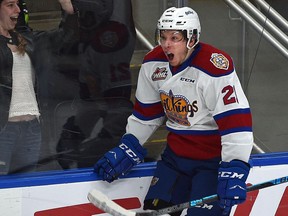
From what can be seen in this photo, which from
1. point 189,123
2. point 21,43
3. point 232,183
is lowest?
point 232,183

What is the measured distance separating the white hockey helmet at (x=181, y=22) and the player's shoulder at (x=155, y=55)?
0.54 feet

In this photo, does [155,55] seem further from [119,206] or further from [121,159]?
[119,206]

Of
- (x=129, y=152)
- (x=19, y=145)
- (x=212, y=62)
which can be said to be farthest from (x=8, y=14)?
(x=212, y=62)

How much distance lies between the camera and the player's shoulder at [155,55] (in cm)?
392

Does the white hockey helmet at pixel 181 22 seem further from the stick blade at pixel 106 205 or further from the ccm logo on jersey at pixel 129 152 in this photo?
the stick blade at pixel 106 205

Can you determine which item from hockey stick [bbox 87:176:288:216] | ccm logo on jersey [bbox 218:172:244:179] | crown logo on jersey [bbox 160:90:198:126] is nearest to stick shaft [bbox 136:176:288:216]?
hockey stick [bbox 87:176:288:216]

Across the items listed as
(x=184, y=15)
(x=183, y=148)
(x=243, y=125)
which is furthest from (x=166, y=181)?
(x=184, y=15)

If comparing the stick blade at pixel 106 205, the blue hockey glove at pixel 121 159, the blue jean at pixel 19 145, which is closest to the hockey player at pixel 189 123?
the blue hockey glove at pixel 121 159

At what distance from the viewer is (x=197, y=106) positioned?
12.5ft

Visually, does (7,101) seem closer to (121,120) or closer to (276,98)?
(121,120)

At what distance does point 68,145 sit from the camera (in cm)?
418

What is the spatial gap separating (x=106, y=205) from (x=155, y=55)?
69 centimetres

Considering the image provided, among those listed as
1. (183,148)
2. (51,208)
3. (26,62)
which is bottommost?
(51,208)

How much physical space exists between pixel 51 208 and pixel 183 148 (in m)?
0.67
